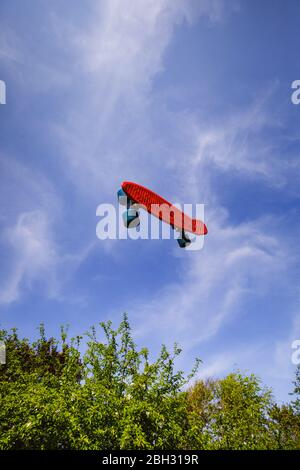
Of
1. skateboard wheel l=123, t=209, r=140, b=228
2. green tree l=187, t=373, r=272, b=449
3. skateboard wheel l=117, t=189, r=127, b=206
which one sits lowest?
Answer: green tree l=187, t=373, r=272, b=449

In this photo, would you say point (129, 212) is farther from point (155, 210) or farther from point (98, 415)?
point (98, 415)

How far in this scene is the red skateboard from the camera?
5.97 m

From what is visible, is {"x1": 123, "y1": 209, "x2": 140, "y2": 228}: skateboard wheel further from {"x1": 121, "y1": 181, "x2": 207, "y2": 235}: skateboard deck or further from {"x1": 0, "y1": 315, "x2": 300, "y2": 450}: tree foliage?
{"x1": 0, "y1": 315, "x2": 300, "y2": 450}: tree foliage

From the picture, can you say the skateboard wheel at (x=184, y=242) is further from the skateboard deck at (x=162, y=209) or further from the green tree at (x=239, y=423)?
the green tree at (x=239, y=423)

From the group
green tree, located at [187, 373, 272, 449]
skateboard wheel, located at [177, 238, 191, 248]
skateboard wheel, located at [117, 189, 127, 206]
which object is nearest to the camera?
skateboard wheel, located at [117, 189, 127, 206]

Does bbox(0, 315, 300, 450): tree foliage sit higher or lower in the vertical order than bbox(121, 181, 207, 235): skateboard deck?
lower

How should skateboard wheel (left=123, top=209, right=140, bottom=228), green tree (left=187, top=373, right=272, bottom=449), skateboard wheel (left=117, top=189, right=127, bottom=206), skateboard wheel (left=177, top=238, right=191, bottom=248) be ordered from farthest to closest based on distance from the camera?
green tree (left=187, top=373, right=272, bottom=449)
skateboard wheel (left=177, top=238, right=191, bottom=248)
skateboard wheel (left=117, top=189, right=127, bottom=206)
skateboard wheel (left=123, top=209, right=140, bottom=228)

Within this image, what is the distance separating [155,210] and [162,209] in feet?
0.55

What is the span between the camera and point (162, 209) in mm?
6496

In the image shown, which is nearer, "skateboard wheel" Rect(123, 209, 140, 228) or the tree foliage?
"skateboard wheel" Rect(123, 209, 140, 228)

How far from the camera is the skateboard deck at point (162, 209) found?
6078mm

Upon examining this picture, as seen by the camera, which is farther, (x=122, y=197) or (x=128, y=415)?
(x=128, y=415)

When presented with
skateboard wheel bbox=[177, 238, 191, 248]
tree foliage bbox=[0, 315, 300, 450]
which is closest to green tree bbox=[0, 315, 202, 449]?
tree foliage bbox=[0, 315, 300, 450]

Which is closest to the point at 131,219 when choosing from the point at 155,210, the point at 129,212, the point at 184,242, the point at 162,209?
the point at 129,212
